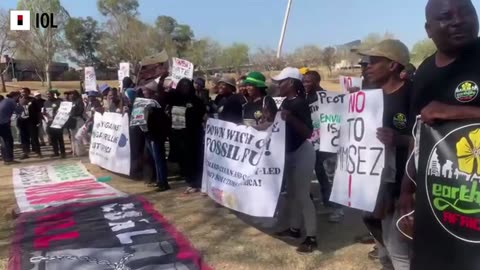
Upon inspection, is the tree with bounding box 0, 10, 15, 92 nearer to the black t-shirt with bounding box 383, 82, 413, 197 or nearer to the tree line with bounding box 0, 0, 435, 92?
the tree line with bounding box 0, 0, 435, 92

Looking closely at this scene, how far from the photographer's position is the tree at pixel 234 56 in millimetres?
71912

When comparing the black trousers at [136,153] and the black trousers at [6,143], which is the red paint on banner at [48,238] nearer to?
the black trousers at [136,153]

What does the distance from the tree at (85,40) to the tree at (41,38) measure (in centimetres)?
2179

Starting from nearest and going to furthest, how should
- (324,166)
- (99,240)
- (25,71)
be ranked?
(99,240), (324,166), (25,71)

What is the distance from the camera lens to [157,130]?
7.57 metres

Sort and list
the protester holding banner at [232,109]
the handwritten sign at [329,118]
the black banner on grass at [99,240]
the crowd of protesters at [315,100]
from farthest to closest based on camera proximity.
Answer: the protester holding banner at [232,109] < the handwritten sign at [329,118] < the black banner on grass at [99,240] < the crowd of protesters at [315,100]

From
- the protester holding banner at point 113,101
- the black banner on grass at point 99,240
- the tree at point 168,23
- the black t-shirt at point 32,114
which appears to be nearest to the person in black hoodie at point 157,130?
the black banner on grass at point 99,240

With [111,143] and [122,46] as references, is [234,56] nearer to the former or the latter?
[122,46]

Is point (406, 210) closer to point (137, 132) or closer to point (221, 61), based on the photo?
point (137, 132)

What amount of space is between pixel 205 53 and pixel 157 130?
210ft

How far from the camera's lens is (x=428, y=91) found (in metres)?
2.45

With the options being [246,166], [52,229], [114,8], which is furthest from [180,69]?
[114,8]

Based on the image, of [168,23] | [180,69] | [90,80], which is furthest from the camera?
[168,23]

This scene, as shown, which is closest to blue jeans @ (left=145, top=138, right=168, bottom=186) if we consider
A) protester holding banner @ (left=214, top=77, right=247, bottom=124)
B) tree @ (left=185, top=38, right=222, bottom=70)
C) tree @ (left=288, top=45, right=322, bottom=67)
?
protester holding banner @ (left=214, top=77, right=247, bottom=124)
